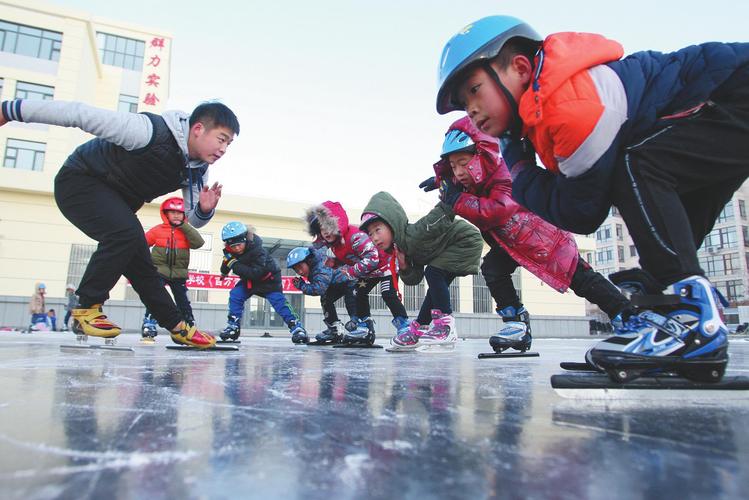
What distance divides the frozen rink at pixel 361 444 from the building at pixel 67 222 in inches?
455

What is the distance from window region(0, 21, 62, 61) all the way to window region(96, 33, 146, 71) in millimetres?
4942

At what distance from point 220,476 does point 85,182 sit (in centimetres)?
242

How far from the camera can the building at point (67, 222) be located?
38.2ft

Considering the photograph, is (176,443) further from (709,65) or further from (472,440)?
(709,65)

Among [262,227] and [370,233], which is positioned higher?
[262,227]

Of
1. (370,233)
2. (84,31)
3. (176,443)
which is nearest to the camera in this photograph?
(176,443)

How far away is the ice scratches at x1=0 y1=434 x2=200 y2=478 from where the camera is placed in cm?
47

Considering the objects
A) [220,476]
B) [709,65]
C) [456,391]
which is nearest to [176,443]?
[220,476]

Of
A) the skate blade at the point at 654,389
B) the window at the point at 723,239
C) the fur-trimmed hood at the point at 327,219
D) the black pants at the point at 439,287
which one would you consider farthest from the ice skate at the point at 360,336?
the window at the point at 723,239

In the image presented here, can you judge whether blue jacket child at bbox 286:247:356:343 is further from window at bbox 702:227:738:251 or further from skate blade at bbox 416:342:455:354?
window at bbox 702:227:738:251

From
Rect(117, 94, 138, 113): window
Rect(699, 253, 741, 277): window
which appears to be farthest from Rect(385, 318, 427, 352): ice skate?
Rect(699, 253, 741, 277): window

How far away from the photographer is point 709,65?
1.11 metres

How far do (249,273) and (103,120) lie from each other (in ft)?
8.46

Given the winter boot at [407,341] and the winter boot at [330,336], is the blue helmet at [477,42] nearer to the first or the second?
the winter boot at [407,341]
